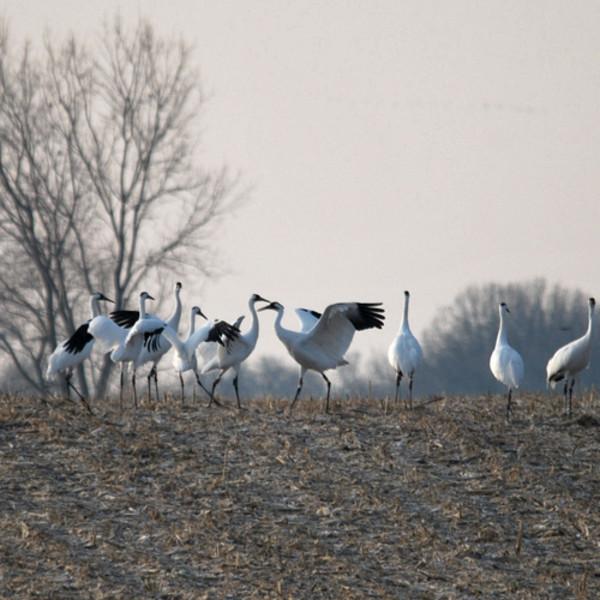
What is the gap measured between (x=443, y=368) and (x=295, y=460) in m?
57.7

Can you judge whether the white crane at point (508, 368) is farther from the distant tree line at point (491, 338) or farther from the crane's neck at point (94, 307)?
the distant tree line at point (491, 338)

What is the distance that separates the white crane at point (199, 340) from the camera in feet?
63.8

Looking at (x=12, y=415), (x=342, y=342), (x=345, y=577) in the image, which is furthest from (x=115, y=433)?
(x=345, y=577)

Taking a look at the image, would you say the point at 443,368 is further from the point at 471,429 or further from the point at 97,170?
the point at 471,429

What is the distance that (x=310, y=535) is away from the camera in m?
14.5

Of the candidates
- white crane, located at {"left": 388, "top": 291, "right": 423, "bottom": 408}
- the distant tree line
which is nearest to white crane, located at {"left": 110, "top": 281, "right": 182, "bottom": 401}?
white crane, located at {"left": 388, "top": 291, "right": 423, "bottom": 408}

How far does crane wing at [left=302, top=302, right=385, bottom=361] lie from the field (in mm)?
868

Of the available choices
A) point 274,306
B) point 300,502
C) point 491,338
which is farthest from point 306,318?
point 491,338

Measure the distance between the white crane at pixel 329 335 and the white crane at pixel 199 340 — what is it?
628 mm

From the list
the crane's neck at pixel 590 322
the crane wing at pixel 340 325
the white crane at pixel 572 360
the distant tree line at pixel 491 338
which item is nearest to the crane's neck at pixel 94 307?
the crane wing at pixel 340 325

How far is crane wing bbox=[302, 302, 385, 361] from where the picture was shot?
18.9 metres

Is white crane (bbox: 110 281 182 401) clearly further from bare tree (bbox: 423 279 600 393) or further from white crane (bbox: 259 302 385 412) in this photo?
bare tree (bbox: 423 279 600 393)

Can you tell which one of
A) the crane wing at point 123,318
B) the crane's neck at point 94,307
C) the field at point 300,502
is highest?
the crane's neck at point 94,307

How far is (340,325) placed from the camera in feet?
63.5
